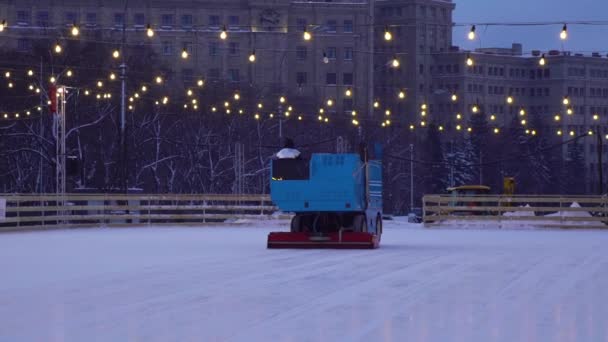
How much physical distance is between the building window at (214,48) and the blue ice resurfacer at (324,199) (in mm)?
93321

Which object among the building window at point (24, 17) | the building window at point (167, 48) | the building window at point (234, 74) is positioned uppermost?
the building window at point (24, 17)

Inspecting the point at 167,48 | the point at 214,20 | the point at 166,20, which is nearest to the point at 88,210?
the point at 167,48

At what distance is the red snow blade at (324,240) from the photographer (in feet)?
88.4

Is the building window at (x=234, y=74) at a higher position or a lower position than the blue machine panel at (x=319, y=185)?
higher

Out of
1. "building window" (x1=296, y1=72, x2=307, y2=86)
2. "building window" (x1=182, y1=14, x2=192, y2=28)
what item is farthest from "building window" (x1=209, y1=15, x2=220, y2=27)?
"building window" (x1=296, y1=72, x2=307, y2=86)

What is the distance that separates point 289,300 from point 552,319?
10.7 ft

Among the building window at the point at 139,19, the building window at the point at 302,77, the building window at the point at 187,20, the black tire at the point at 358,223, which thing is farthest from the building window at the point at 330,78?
the black tire at the point at 358,223

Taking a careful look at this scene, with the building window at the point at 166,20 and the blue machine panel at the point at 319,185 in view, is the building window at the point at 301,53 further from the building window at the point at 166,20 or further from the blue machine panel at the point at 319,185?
the blue machine panel at the point at 319,185

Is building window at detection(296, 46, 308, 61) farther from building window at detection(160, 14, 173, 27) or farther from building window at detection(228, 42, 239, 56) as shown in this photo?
building window at detection(160, 14, 173, 27)

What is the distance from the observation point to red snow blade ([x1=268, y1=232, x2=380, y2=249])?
1061 inches

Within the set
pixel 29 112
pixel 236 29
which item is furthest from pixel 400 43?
pixel 29 112

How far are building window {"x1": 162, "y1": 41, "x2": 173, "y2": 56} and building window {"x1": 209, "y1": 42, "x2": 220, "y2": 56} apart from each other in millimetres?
5070

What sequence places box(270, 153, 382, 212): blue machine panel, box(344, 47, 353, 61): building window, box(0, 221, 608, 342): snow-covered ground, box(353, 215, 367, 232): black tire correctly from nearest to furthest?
1. box(0, 221, 608, 342): snow-covered ground
2. box(270, 153, 382, 212): blue machine panel
3. box(353, 215, 367, 232): black tire
4. box(344, 47, 353, 61): building window

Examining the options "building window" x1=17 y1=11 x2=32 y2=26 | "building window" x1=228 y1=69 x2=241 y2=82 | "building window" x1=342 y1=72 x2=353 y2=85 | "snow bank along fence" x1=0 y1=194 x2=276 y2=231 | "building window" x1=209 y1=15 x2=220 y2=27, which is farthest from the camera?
"building window" x1=342 y1=72 x2=353 y2=85
